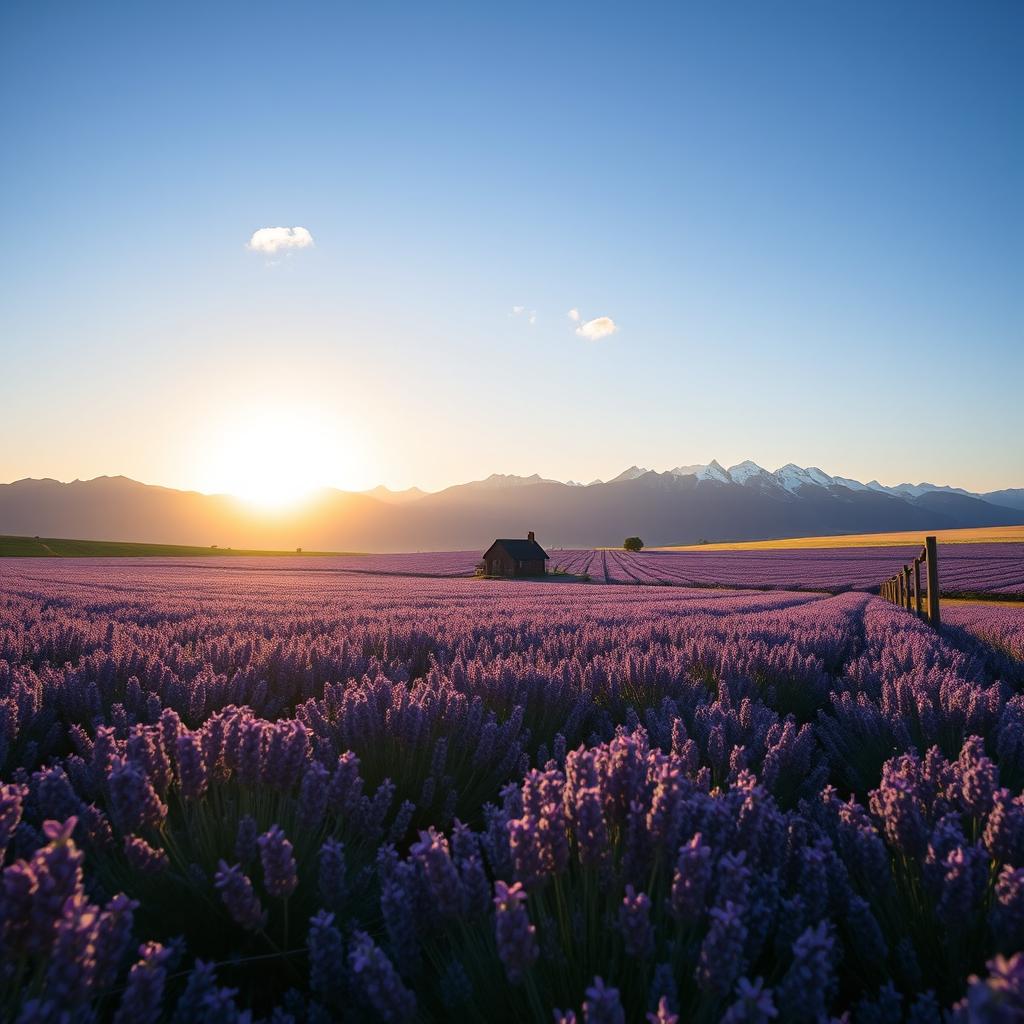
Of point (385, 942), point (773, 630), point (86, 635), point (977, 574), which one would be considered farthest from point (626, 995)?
point (977, 574)

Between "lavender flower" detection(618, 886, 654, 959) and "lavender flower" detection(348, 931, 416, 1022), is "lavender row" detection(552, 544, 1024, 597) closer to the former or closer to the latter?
"lavender flower" detection(618, 886, 654, 959)

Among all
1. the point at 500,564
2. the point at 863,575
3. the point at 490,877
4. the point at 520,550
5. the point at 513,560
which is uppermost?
the point at 490,877

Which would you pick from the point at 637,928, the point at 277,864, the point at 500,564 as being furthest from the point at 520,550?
the point at 637,928

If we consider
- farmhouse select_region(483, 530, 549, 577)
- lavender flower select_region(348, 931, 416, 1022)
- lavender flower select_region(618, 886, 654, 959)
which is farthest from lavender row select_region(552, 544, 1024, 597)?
lavender flower select_region(348, 931, 416, 1022)

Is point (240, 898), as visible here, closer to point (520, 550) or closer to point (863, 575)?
point (863, 575)

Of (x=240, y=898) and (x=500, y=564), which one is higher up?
(x=240, y=898)

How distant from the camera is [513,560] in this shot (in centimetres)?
4884

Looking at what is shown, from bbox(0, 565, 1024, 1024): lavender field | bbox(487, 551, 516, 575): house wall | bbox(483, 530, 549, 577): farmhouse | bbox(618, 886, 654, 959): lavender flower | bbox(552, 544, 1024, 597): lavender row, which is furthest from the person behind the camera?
bbox(483, 530, 549, 577): farmhouse

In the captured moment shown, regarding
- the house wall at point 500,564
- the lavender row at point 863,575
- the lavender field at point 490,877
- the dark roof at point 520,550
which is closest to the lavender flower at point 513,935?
the lavender field at point 490,877

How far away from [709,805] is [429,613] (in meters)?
8.03

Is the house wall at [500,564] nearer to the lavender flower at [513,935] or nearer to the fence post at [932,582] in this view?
the fence post at [932,582]

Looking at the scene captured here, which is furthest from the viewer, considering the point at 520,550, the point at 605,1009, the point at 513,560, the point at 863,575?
the point at 520,550

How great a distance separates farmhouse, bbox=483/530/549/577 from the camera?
1906 inches

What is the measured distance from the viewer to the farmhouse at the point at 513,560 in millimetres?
48406
